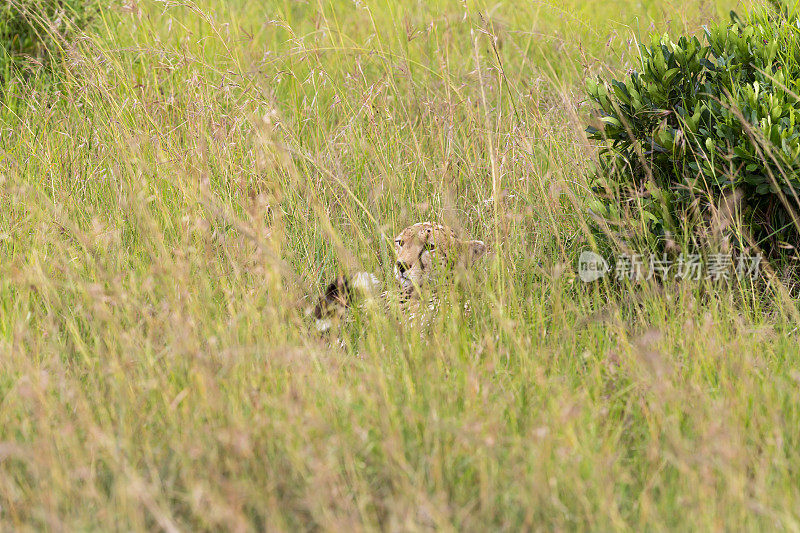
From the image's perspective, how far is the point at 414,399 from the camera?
2.00m

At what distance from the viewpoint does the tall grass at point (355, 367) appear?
173 cm

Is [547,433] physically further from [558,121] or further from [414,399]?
[558,121]

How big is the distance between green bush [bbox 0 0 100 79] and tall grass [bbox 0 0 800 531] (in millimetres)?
834

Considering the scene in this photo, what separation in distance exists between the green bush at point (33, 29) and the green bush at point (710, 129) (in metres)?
2.87

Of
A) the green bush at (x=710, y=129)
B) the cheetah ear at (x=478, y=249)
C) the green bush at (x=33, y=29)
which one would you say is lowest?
the cheetah ear at (x=478, y=249)

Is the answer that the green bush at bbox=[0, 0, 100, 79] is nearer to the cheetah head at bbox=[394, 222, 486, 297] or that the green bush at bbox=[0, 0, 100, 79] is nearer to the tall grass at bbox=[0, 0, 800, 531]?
the tall grass at bbox=[0, 0, 800, 531]

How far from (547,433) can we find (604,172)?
1.46 metres

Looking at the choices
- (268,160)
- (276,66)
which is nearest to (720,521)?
(268,160)

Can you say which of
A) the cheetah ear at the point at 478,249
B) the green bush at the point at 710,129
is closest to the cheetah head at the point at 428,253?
the cheetah ear at the point at 478,249

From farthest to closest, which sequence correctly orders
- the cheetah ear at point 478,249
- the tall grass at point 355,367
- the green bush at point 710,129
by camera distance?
1. the cheetah ear at point 478,249
2. the green bush at point 710,129
3. the tall grass at point 355,367

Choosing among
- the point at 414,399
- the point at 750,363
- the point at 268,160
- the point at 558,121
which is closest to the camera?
the point at 414,399

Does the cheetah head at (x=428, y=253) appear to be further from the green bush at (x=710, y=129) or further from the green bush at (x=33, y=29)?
the green bush at (x=33, y=29)

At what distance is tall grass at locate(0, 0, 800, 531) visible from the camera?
173 centimetres

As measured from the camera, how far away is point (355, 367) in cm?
230
